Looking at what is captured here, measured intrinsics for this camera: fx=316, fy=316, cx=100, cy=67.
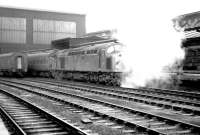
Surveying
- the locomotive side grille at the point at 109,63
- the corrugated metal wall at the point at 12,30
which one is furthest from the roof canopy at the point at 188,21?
the corrugated metal wall at the point at 12,30

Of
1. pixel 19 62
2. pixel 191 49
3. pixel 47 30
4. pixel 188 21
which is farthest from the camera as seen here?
pixel 47 30

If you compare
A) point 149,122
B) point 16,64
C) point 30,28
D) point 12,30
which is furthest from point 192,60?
point 30,28

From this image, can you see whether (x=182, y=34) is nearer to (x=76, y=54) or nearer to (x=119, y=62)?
(x=119, y=62)

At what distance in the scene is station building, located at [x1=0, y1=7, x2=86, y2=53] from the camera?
172 ft

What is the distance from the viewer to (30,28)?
54094 millimetres

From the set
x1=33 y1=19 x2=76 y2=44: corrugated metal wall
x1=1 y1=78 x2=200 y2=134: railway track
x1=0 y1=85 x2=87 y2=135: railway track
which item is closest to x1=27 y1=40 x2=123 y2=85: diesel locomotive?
x1=1 y1=78 x2=200 y2=134: railway track

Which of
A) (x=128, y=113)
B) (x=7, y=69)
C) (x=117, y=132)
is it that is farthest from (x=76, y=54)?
(x=117, y=132)

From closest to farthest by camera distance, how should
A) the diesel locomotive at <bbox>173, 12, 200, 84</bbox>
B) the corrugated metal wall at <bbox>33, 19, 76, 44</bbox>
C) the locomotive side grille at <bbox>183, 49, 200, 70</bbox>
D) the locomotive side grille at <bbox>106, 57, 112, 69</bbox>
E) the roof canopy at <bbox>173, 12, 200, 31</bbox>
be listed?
the diesel locomotive at <bbox>173, 12, 200, 84</bbox>, the locomotive side grille at <bbox>183, 49, 200, 70</bbox>, the roof canopy at <bbox>173, 12, 200, 31</bbox>, the locomotive side grille at <bbox>106, 57, 112, 69</bbox>, the corrugated metal wall at <bbox>33, 19, 76, 44</bbox>

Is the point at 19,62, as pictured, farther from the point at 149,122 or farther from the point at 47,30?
the point at 149,122

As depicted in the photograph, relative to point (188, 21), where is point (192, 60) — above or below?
below

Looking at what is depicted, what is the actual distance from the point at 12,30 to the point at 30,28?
3.11 meters

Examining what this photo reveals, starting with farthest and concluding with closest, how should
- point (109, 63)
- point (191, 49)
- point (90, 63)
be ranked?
point (90, 63), point (109, 63), point (191, 49)

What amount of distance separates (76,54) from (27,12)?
3277 cm

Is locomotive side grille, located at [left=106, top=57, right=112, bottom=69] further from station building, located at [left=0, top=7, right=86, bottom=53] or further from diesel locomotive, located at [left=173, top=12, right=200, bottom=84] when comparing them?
station building, located at [left=0, top=7, right=86, bottom=53]
